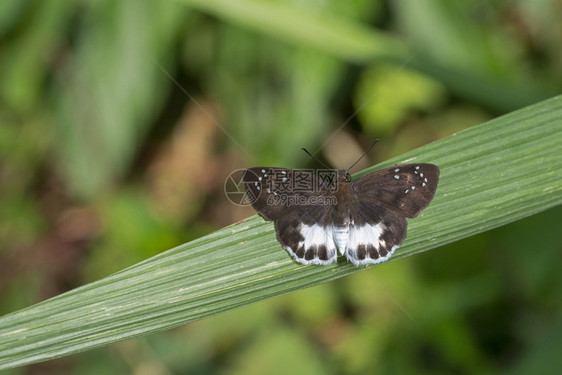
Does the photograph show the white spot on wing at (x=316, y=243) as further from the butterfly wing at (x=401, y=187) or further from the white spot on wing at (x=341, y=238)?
the butterfly wing at (x=401, y=187)

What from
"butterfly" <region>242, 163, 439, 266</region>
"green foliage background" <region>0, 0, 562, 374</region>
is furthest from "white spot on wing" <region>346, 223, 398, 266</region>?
"green foliage background" <region>0, 0, 562, 374</region>

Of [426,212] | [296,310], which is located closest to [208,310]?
[426,212]

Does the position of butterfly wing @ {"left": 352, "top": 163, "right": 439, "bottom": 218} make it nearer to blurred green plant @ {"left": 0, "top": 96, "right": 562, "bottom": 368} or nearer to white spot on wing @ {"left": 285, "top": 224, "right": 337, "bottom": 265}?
blurred green plant @ {"left": 0, "top": 96, "right": 562, "bottom": 368}

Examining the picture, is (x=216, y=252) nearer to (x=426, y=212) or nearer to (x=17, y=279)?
(x=426, y=212)

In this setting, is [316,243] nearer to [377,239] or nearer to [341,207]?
[377,239]

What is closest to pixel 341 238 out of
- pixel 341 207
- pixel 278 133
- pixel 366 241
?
pixel 366 241
